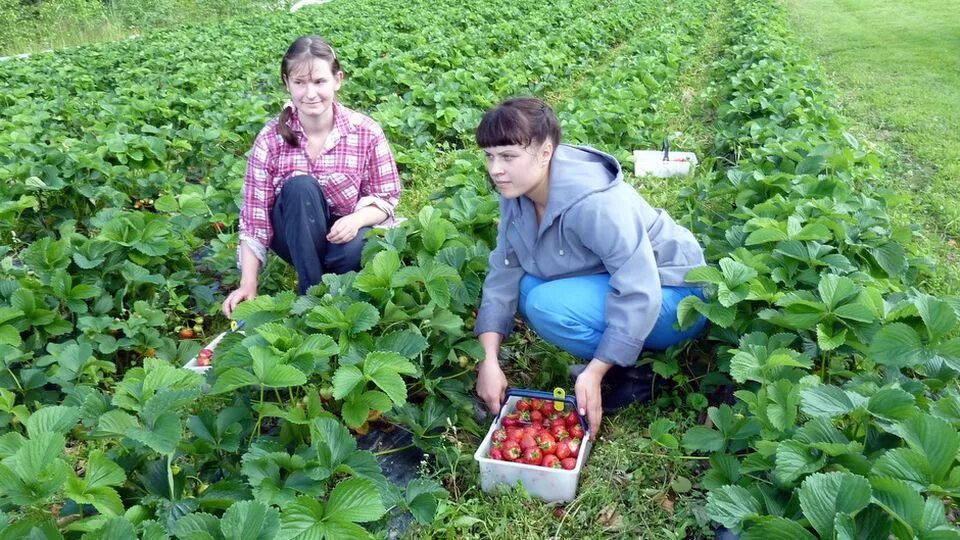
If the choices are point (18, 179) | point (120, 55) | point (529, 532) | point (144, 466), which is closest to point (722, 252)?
point (529, 532)

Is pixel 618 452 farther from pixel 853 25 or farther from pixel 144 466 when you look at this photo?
pixel 853 25

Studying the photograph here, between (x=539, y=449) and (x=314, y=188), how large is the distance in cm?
→ 159

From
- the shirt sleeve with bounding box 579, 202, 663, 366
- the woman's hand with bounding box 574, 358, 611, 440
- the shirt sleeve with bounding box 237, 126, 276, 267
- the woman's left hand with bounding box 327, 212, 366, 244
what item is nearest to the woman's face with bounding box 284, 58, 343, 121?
the shirt sleeve with bounding box 237, 126, 276, 267

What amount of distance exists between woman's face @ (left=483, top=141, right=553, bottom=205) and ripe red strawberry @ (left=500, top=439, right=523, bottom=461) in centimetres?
80

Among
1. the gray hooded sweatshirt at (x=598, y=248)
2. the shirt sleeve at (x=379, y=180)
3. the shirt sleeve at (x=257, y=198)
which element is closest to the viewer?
the gray hooded sweatshirt at (x=598, y=248)

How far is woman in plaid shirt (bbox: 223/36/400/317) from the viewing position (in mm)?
3254

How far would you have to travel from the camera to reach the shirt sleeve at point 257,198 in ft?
11.0

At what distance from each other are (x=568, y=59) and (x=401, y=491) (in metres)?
8.59

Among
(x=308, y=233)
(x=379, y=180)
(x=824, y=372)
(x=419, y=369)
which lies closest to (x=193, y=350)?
(x=308, y=233)

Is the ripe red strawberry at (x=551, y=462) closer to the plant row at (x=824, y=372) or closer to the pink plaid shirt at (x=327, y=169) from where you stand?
the plant row at (x=824, y=372)

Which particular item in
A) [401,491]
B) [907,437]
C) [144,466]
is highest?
[907,437]

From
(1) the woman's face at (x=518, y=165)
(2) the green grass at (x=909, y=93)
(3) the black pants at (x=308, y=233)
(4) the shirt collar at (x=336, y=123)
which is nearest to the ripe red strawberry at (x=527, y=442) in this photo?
(1) the woman's face at (x=518, y=165)

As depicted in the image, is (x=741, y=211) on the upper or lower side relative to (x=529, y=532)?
upper

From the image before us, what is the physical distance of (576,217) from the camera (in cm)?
244
